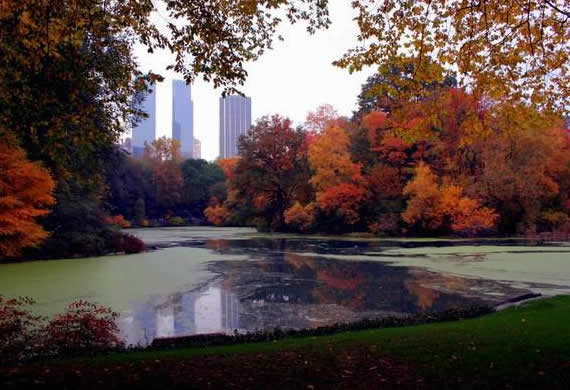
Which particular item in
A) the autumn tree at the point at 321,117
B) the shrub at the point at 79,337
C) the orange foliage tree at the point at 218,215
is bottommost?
the shrub at the point at 79,337

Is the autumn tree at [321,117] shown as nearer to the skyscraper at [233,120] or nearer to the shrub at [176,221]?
the shrub at [176,221]

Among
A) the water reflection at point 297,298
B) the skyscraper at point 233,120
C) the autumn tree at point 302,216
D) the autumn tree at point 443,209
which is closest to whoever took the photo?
the water reflection at point 297,298

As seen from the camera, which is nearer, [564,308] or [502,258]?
[564,308]

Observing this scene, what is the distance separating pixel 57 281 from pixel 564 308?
37.1 feet

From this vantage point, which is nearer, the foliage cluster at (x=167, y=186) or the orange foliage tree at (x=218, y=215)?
the orange foliage tree at (x=218, y=215)

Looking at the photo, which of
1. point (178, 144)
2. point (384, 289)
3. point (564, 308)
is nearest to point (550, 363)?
point (564, 308)

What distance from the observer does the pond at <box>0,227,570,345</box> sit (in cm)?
884

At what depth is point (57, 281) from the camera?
496 inches

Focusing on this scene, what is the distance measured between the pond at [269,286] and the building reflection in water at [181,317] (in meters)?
0.02

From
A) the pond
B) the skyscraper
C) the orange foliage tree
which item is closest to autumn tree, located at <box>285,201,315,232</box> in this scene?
the orange foliage tree

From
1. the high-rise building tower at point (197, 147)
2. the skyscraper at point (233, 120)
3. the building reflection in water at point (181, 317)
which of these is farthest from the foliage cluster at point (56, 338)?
the high-rise building tower at point (197, 147)

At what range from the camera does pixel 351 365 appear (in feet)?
15.6

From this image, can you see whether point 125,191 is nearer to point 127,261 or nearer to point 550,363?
point 127,261

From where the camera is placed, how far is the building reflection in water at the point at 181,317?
777 cm
